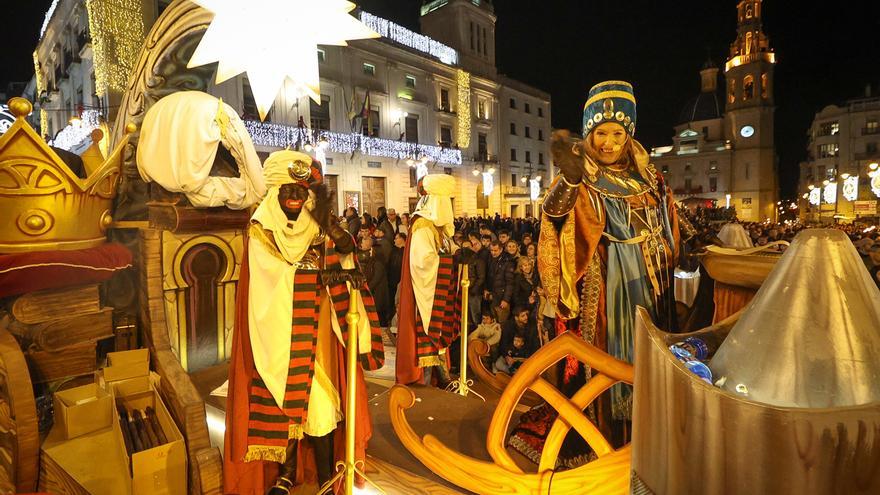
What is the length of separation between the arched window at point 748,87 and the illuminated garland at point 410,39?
3878 cm

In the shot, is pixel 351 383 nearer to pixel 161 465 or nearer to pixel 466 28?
pixel 161 465

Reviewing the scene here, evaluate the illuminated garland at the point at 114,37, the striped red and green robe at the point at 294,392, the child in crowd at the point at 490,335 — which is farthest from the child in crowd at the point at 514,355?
the illuminated garland at the point at 114,37

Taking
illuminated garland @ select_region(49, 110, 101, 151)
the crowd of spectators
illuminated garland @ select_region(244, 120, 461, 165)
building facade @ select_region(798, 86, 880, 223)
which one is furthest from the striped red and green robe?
building facade @ select_region(798, 86, 880, 223)

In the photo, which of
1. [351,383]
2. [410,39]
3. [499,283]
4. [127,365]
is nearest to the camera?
[351,383]

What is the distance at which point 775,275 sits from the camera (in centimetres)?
98

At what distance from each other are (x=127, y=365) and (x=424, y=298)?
2711mm

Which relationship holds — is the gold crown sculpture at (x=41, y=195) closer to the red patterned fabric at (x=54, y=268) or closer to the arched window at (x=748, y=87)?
the red patterned fabric at (x=54, y=268)

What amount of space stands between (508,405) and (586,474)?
538 mm

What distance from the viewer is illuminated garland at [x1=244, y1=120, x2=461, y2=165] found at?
70.0 ft

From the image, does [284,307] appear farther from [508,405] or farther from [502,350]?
[502,350]

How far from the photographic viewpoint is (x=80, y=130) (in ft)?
52.7

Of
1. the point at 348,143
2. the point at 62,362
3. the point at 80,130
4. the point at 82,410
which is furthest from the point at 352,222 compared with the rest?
the point at 348,143

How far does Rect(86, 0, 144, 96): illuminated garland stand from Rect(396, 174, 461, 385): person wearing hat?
1621cm

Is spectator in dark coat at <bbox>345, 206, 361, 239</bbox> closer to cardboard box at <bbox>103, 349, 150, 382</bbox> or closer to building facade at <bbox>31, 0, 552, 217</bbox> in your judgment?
building facade at <bbox>31, 0, 552, 217</bbox>
